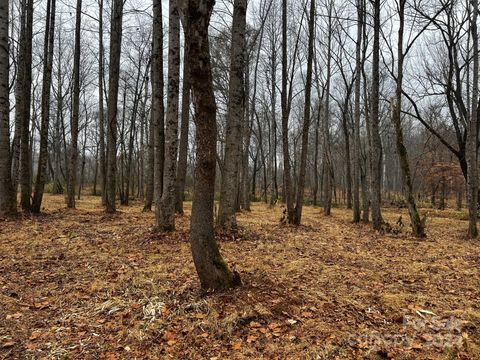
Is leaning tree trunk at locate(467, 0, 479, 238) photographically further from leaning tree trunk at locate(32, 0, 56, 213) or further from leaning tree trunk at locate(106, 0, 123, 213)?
leaning tree trunk at locate(32, 0, 56, 213)

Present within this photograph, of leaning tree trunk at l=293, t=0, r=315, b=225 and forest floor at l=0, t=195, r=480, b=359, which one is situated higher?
leaning tree trunk at l=293, t=0, r=315, b=225

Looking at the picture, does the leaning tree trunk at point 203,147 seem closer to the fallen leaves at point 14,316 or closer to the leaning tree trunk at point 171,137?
the fallen leaves at point 14,316

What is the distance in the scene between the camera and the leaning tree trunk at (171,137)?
6758 millimetres

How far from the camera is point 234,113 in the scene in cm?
728

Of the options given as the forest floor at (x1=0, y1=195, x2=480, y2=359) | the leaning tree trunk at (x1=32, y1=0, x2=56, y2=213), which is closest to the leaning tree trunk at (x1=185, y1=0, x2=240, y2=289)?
the forest floor at (x1=0, y1=195, x2=480, y2=359)

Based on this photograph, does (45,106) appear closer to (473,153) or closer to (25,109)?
(25,109)

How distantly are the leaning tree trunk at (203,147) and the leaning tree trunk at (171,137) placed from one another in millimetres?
3290

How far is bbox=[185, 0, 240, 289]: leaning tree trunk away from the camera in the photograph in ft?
10.8

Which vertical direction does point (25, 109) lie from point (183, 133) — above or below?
above

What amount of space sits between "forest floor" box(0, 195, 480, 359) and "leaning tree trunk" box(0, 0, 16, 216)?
2.32 metres

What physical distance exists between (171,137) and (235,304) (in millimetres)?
4165

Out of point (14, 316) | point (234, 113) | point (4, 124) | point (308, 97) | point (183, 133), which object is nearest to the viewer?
point (14, 316)

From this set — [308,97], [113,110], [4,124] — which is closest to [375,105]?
[308,97]

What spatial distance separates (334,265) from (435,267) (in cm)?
179
